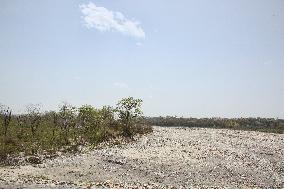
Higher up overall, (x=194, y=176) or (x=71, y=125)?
(x=71, y=125)

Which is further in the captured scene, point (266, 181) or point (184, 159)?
point (184, 159)

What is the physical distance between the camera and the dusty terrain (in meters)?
19.8

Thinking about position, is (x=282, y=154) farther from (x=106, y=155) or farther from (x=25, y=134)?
(x=25, y=134)

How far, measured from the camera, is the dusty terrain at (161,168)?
1981cm

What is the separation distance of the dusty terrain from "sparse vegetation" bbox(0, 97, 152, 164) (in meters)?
2.42

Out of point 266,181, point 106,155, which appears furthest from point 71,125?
point 266,181

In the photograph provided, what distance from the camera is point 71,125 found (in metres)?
37.6

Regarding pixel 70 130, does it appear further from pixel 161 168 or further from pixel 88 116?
pixel 161 168

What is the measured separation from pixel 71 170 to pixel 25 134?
11.2 m

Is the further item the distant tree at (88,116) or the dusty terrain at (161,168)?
the distant tree at (88,116)

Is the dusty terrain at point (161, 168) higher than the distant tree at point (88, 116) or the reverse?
the reverse

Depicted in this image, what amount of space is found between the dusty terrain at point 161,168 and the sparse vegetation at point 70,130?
2.42 meters

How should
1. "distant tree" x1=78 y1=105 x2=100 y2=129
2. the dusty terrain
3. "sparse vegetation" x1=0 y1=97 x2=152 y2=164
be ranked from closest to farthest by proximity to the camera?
the dusty terrain
"sparse vegetation" x1=0 y1=97 x2=152 y2=164
"distant tree" x1=78 y1=105 x2=100 y2=129

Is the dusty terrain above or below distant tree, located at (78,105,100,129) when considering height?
below
